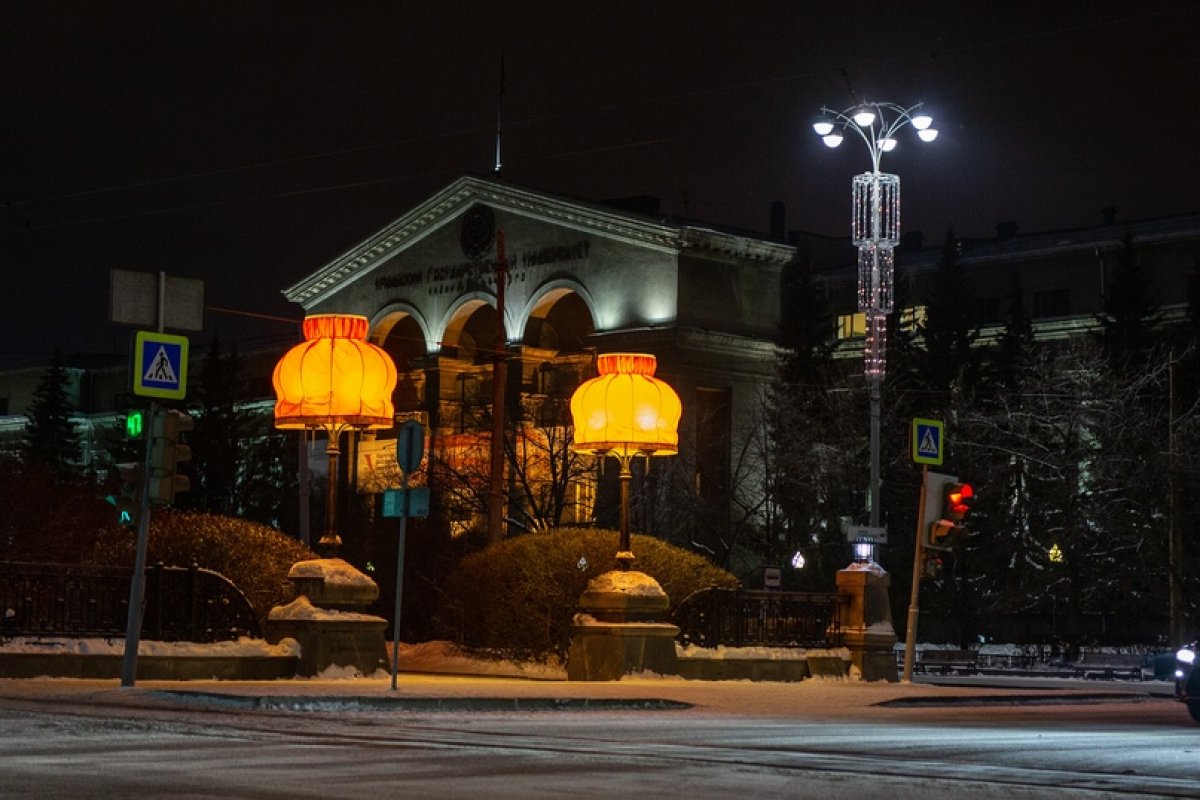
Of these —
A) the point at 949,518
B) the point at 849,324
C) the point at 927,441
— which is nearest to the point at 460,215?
the point at 849,324

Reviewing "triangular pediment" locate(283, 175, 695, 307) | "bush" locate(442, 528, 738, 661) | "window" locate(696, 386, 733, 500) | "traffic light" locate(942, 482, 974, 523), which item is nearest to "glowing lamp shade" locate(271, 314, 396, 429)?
"bush" locate(442, 528, 738, 661)

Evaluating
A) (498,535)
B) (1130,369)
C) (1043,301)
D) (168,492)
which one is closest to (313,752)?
(168,492)

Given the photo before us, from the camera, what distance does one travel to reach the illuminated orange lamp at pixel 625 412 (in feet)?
93.1

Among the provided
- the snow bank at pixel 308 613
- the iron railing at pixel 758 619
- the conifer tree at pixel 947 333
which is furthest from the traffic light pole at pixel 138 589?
the conifer tree at pixel 947 333

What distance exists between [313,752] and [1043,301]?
63.0 m

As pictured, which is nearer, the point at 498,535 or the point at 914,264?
the point at 498,535

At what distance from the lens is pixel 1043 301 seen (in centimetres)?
7225

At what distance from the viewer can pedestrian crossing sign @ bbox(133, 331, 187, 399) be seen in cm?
2002

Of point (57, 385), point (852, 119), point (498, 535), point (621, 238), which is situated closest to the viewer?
point (852, 119)

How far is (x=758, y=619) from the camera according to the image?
2923cm

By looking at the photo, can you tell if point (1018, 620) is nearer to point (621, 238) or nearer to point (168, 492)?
point (621, 238)

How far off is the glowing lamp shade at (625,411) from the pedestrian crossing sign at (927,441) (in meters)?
3.89

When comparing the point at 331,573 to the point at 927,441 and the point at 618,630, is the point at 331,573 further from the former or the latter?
the point at 927,441

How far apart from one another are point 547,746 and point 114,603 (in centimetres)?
1112
